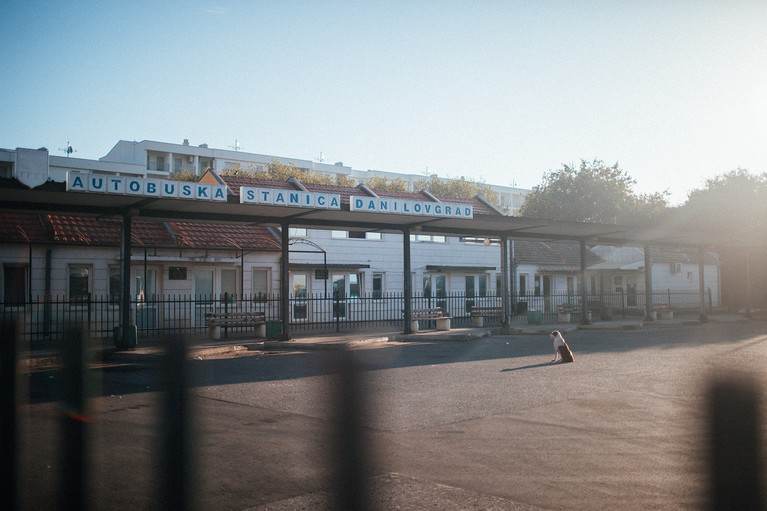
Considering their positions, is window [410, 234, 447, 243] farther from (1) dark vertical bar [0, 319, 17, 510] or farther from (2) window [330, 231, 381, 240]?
(1) dark vertical bar [0, 319, 17, 510]

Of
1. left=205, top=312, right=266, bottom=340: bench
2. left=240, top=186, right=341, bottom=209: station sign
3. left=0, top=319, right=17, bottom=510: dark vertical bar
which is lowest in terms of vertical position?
left=0, top=319, right=17, bottom=510: dark vertical bar

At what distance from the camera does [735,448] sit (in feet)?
19.6

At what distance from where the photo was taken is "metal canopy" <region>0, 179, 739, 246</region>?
→ 14.4 meters

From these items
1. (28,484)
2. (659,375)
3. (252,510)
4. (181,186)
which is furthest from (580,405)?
(181,186)

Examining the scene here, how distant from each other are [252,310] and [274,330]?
6.97 m

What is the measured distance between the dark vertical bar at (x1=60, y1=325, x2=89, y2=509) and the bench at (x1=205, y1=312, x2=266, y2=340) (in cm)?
483

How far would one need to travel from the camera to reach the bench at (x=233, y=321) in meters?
19.8

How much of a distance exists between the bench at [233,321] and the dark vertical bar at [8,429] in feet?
17.6

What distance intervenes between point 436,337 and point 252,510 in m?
15.2

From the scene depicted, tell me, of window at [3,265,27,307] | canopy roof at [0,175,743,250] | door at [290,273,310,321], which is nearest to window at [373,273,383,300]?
door at [290,273,310,321]

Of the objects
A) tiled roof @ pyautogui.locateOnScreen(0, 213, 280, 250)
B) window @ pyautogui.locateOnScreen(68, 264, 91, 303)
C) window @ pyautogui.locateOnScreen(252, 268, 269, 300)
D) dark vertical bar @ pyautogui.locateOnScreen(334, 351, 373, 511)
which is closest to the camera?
dark vertical bar @ pyautogui.locateOnScreen(334, 351, 373, 511)

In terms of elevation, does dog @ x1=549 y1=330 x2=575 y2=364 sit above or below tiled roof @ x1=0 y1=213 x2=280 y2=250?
below

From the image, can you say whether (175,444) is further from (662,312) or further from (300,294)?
(662,312)

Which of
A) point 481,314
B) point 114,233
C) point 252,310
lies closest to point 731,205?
point 481,314
